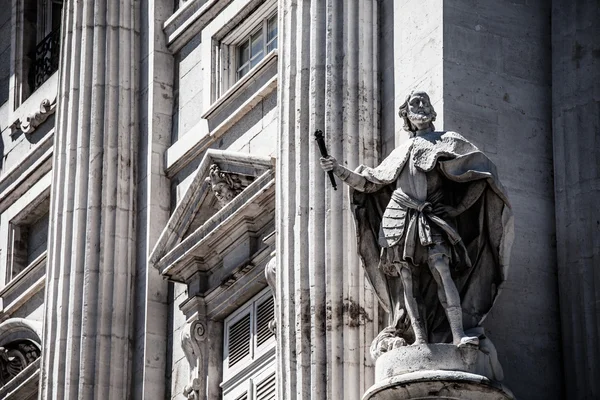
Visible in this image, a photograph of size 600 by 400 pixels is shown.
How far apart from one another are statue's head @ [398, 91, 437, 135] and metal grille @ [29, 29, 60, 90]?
1199 cm

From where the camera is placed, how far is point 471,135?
965 inches

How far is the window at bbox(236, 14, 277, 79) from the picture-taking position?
29.5m

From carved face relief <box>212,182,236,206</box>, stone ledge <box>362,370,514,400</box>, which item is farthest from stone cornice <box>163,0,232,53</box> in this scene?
stone ledge <box>362,370,514,400</box>

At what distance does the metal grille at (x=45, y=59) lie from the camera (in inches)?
1384

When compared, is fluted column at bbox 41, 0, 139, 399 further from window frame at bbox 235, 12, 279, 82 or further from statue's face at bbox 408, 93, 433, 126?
statue's face at bbox 408, 93, 433, 126

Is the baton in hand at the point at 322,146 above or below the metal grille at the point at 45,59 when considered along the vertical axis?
below

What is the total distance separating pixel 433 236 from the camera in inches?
911

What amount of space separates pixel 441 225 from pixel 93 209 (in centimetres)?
813

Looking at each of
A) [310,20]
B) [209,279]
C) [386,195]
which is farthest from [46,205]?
[386,195]

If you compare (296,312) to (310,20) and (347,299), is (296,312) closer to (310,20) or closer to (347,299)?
(347,299)

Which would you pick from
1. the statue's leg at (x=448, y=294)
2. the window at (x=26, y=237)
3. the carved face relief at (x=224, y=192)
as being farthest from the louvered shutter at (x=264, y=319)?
the window at (x=26, y=237)

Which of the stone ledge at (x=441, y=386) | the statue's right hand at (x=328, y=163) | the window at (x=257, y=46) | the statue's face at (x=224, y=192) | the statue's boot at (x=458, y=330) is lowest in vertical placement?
the stone ledge at (x=441, y=386)

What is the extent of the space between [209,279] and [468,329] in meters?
6.29

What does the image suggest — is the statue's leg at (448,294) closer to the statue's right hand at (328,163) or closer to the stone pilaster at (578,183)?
the statue's right hand at (328,163)
